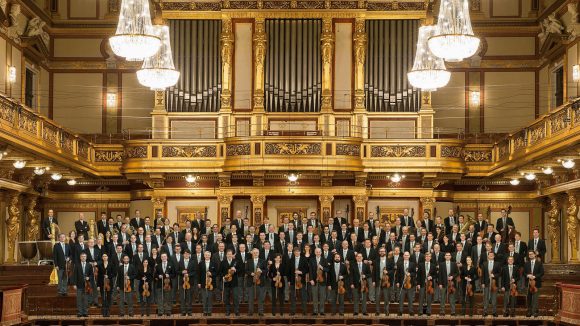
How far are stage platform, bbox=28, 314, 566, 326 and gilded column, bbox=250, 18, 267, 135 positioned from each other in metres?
7.30

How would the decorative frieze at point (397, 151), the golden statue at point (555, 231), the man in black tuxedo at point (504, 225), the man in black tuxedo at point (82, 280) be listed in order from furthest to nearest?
1. the golden statue at point (555, 231)
2. the decorative frieze at point (397, 151)
3. the man in black tuxedo at point (504, 225)
4. the man in black tuxedo at point (82, 280)

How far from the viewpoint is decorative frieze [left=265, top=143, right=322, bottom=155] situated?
824 inches

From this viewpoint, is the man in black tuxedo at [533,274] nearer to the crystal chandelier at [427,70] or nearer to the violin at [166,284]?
the crystal chandelier at [427,70]

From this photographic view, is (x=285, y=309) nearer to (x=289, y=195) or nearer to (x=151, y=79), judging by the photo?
(x=151, y=79)

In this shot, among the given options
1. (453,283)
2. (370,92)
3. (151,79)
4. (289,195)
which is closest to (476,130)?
(370,92)

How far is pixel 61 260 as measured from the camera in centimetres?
1631

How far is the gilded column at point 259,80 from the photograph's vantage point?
22.0 metres

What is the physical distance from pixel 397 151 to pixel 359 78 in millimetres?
1812

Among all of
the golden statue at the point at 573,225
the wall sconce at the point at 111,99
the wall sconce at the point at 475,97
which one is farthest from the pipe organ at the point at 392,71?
the wall sconce at the point at 111,99

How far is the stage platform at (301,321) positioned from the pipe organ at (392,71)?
7.71 meters

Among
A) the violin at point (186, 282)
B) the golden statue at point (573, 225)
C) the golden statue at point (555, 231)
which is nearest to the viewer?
the violin at point (186, 282)

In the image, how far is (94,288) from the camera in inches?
617

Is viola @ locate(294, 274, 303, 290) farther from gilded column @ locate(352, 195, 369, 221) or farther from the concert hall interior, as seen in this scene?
gilded column @ locate(352, 195, 369, 221)

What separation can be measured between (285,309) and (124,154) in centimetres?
713
